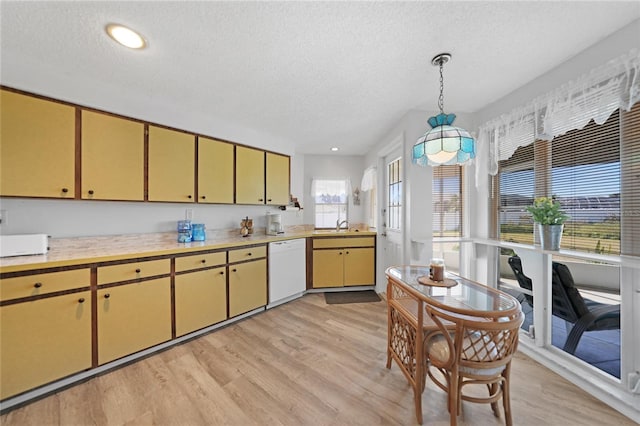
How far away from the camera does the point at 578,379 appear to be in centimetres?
169

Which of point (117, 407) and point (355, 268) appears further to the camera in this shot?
point (355, 268)

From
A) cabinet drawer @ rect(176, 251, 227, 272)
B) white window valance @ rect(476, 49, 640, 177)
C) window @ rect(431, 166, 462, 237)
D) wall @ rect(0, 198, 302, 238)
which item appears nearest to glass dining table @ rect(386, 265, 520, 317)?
window @ rect(431, 166, 462, 237)

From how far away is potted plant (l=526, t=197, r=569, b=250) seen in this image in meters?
1.84

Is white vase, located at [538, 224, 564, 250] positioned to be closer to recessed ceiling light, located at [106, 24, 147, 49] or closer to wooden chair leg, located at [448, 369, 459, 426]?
wooden chair leg, located at [448, 369, 459, 426]

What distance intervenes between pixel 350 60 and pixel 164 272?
2.37 m

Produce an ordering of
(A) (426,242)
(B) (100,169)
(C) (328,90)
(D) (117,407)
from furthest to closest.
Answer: (A) (426,242) < (C) (328,90) < (B) (100,169) < (D) (117,407)

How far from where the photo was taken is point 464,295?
1.49 metres

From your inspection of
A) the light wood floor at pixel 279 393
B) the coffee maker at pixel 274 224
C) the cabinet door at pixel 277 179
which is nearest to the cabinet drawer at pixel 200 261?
the light wood floor at pixel 279 393

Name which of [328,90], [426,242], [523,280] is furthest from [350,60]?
[523,280]

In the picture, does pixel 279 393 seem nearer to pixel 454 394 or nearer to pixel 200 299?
pixel 454 394

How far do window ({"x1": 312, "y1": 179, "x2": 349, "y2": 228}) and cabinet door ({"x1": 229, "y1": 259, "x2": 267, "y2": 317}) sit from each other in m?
1.77

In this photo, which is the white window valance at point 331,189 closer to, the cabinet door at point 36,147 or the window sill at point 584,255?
the window sill at point 584,255

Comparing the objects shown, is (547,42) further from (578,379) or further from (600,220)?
(578,379)

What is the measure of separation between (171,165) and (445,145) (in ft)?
8.42
